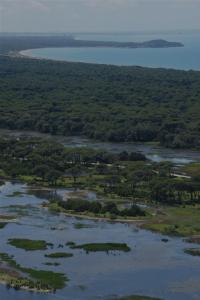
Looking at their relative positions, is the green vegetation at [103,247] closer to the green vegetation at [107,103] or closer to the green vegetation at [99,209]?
the green vegetation at [99,209]

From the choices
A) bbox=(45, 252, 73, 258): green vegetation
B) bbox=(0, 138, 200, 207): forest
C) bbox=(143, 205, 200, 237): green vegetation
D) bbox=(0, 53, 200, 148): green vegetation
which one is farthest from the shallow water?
bbox=(0, 53, 200, 148): green vegetation

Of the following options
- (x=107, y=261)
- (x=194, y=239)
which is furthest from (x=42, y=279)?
(x=194, y=239)

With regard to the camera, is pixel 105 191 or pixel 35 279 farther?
A: pixel 105 191

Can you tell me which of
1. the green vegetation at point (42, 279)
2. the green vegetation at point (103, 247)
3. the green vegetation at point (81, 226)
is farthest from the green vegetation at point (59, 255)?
the green vegetation at point (81, 226)

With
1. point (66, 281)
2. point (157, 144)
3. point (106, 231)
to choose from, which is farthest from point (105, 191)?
point (157, 144)

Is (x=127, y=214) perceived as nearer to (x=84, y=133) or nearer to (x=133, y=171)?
(x=133, y=171)

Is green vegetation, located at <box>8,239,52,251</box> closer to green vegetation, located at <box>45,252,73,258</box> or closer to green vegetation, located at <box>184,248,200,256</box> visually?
green vegetation, located at <box>45,252,73,258</box>
